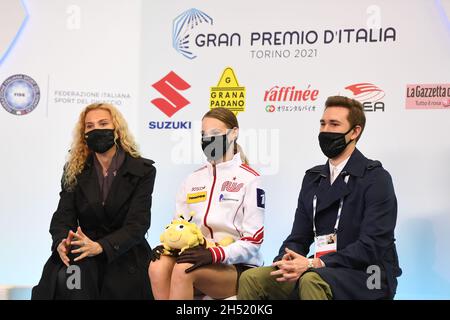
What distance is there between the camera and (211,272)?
3.20m

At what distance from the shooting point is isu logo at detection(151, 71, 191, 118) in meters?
4.61

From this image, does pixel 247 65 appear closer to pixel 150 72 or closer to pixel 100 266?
pixel 150 72

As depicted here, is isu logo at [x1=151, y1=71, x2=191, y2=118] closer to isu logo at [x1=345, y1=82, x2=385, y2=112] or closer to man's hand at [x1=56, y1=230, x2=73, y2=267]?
isu logo at [x1=345, y1=82, x2=385, y2=112]

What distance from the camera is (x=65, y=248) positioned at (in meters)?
3.59

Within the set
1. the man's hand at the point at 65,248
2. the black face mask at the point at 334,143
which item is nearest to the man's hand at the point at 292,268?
the black face mask at the point at 334,143

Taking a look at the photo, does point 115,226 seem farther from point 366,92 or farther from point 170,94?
point 366,92

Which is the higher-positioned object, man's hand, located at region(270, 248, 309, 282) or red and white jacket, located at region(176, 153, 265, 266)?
red and white jacket, located at region(176, 153, 265, 266)

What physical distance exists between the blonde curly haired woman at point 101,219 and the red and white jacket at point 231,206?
33 centimetres

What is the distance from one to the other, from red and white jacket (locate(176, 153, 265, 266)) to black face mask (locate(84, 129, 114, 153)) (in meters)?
0.58

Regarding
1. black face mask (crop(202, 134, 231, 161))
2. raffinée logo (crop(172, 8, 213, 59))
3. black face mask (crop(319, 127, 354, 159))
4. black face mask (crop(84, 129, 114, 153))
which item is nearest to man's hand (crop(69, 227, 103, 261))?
black face mask (crop(84, 129, 114, 153))

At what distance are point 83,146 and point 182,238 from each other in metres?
1.11

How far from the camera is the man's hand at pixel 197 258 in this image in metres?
3.15

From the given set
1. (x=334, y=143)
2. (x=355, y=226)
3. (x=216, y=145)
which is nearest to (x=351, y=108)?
(x=334, y=143)

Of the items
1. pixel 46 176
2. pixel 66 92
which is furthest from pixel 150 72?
pixel 46 176
